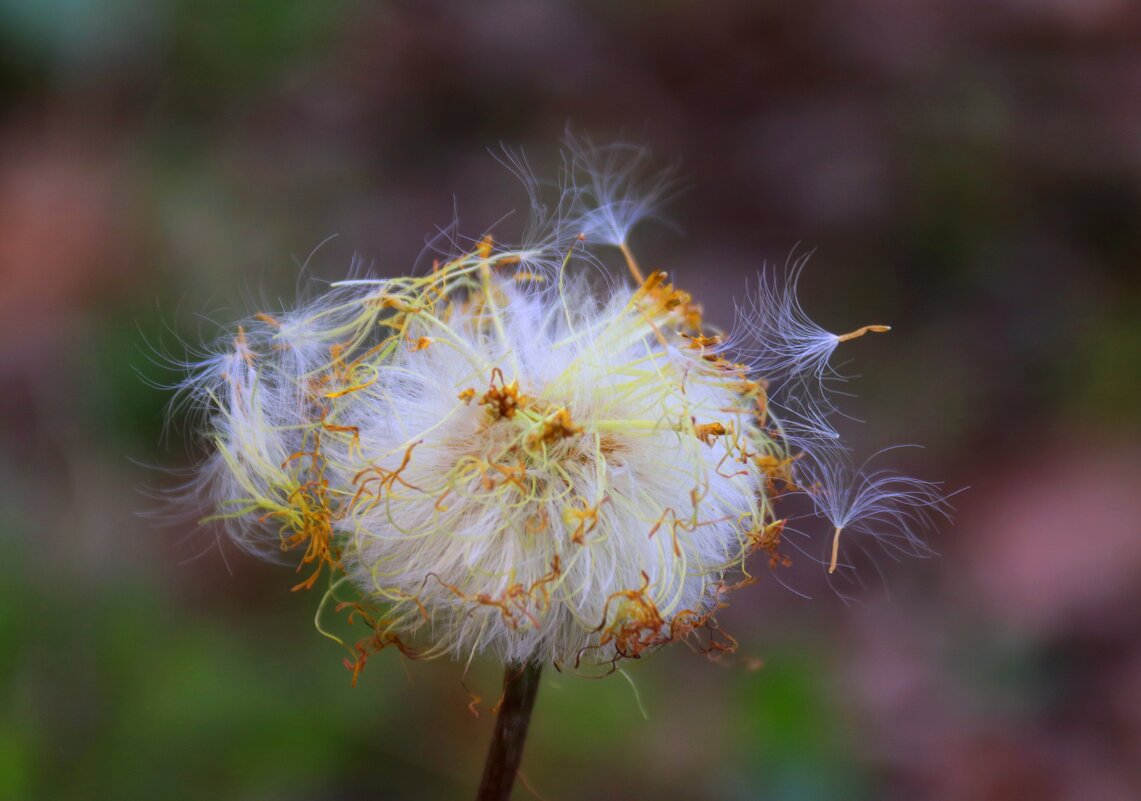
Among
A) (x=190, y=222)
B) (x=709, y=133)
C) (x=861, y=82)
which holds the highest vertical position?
(x=861, y=82)

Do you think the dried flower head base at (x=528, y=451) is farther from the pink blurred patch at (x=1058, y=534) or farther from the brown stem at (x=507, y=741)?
the pink blurred patch at (x=1058, y=534)

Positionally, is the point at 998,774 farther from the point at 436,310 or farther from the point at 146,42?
the point at 146,42

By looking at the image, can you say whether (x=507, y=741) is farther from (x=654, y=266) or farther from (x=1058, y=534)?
(x=1058, y=534)

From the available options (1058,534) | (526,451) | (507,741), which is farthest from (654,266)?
(507,741)

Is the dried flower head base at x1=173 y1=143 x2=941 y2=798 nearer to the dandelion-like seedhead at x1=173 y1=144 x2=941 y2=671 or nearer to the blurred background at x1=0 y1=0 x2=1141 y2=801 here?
the dandelion-like seedhead at x1=173 y1=144 x2=941 y2=671

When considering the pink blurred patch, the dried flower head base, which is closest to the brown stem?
the dried flower head base

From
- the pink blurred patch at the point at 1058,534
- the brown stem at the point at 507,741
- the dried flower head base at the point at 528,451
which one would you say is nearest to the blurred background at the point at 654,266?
the pink blurred patch at the point at 1058,534

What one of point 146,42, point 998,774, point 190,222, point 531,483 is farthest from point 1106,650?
point 146,42
